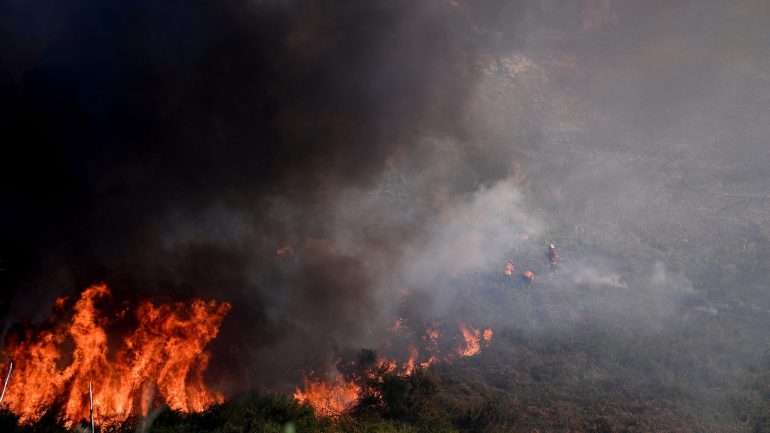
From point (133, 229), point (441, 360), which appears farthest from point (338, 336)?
point (133, 229)

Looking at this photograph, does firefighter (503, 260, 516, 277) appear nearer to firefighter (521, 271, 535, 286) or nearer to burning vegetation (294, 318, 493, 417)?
firefighter (521, 271, 535, 286)

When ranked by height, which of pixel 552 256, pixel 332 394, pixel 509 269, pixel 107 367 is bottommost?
pixel 332 394

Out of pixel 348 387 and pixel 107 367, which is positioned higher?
pixel 107 367

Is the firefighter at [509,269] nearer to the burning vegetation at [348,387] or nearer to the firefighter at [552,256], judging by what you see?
the firefighter at [552,256]

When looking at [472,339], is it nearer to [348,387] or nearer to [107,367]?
[348,387]

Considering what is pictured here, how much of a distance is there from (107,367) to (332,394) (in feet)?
31.8

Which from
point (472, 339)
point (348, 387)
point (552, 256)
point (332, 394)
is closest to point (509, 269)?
point (552, 256)

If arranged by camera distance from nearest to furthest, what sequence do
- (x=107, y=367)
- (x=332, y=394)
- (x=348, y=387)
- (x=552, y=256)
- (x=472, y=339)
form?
1. (x=107, y=367)
2. (x=332, y=394)
3. (x=348, y=387)
4. (x=472, y=339)
5. (x=552, y=256)

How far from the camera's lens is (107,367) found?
18.6 m

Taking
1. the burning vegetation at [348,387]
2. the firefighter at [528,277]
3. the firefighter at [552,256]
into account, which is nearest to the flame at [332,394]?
the burning vegetation at [348,387]

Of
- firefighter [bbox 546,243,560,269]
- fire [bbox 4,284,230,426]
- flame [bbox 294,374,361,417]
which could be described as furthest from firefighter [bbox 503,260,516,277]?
fire [bbox 4,284,230,426]

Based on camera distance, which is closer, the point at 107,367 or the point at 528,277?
the point at 107,367

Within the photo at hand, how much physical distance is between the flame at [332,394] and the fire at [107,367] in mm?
4333

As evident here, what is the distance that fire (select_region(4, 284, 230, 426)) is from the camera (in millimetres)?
17438
